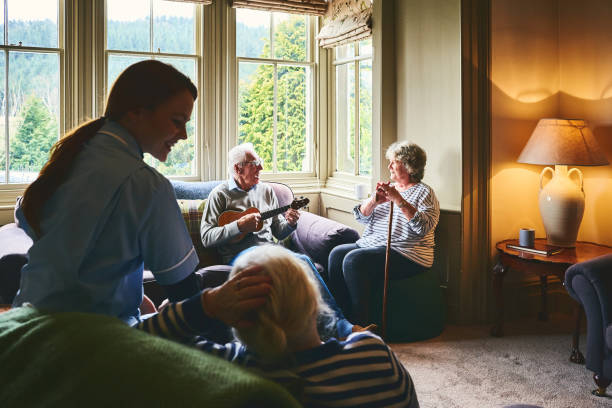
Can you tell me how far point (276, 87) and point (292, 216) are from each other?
1.73 meters

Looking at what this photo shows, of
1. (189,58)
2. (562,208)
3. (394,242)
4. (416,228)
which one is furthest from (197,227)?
(562,208)

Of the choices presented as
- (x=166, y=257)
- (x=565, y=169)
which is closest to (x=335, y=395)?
(x=166, y=257)

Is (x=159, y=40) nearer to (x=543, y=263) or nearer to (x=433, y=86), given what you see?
(x=433, y=86)

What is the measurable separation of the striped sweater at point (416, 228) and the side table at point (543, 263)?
0.43m

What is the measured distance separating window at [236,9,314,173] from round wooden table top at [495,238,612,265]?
6.81 feet

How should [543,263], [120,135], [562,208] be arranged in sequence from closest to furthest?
[120,135]
[543,263]
[562,208]

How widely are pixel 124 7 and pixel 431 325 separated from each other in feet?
10.5

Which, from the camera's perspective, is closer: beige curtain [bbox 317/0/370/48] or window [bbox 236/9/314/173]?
beige curtain [bbox 317/0/370/48]

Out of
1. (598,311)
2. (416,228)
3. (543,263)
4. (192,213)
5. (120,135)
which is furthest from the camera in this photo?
(192,213)

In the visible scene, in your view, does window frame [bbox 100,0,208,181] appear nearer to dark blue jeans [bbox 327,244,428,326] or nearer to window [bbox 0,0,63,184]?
window [bbox 0,0,63,184]

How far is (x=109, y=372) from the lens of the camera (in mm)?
735

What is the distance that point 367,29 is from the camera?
13.6ft

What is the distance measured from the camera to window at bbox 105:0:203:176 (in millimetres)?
4242

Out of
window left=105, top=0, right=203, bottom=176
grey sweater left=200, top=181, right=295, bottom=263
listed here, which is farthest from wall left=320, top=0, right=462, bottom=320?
window left=105, top=0, right=203, bottom=176
